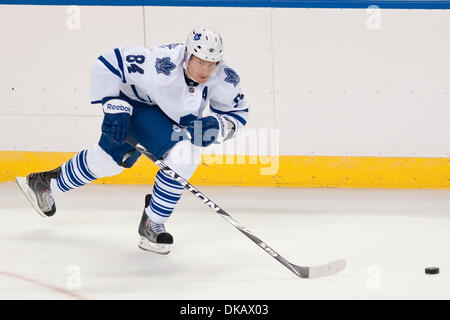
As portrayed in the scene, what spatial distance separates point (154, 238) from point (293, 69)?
189cm

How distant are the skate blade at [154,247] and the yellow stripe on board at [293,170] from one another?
165 cm

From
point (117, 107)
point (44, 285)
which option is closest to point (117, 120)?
point (117, 107)

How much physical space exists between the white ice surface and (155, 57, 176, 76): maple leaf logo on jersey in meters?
0.76

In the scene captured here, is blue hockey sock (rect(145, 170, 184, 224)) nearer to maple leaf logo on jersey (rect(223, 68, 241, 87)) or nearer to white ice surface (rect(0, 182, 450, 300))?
white ice surface (rect(0, 182, 450, 300))

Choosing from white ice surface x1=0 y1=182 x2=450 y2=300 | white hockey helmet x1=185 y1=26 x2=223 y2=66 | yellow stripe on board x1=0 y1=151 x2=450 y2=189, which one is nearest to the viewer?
white ice surface x1=0 y1=182 x2=450 y2=300

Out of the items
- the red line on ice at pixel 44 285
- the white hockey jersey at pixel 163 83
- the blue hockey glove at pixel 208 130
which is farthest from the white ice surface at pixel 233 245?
the white hockey jersey at pixel 163 83

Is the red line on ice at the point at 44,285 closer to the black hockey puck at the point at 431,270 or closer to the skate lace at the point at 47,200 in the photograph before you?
the skate lace at the point at 47,200

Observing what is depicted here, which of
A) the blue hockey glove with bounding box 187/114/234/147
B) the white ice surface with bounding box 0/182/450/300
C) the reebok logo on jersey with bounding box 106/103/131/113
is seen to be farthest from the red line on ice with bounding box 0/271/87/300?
the blue hockey glove with bounding box 187/114/234/147

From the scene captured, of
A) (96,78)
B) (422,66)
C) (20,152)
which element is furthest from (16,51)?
(422,66)

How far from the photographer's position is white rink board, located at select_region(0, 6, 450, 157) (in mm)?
5461

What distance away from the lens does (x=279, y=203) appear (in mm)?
5223

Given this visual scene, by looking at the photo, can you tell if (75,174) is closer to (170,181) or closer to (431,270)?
(170,181)

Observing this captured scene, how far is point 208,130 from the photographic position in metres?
3.94

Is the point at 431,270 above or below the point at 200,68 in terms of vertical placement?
below
